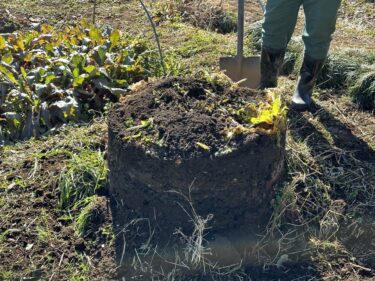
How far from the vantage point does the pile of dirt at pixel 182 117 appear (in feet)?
8.86

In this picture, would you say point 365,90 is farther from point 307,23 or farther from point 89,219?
point 89,219

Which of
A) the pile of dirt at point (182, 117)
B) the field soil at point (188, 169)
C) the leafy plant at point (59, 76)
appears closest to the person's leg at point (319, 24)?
the pile of dirt at point (182, 117)

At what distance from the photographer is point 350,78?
415 cm

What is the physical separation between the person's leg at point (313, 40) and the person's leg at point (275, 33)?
108 millimetres

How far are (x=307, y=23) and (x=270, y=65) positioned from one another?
40 centimetres

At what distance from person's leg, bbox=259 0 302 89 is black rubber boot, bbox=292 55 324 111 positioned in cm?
18

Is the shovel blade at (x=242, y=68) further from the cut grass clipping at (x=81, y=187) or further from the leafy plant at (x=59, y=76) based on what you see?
the cut grass clipping at (x=81, y=187)

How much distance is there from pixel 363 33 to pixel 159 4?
6.66 feet

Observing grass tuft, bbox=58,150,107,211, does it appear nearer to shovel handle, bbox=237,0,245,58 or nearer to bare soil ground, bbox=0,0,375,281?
bare soil ground, bbox=0,0,375,281

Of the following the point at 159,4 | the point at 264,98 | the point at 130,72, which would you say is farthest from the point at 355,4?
the point at 264,98

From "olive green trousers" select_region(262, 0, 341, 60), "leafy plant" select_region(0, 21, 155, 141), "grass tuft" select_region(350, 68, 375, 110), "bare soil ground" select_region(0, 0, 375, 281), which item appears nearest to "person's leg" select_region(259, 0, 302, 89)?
"olive green trousers" select_region(262, 0, 341, 60)

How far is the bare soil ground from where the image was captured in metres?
2.79

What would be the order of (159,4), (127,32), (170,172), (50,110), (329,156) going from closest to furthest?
(170,172), (329,156), (50,110), (127,32), (159,4)

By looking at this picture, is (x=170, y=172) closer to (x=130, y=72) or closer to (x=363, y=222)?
(x=363, y=222)
